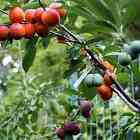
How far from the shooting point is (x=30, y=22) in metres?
1.14

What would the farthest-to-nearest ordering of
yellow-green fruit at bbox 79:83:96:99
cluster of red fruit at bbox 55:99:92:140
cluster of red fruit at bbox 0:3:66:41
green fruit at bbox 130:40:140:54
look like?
yellow-green fruit at bbox 79:83:96:99 < cluster of red fruit at bbox 55:99:92:140 < cluster of red fruit at bbox 0:3:66:41 < green fruit at bbox 130:40:140:54

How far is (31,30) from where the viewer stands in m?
1.13

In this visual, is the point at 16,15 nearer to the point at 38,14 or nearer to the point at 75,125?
the point at 38,14

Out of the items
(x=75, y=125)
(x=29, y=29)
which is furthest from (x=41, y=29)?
(x=75, y=125)

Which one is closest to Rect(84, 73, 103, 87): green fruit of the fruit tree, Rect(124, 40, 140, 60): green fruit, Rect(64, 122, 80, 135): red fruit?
the fruit tree

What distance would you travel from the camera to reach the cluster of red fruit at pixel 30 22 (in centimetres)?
110

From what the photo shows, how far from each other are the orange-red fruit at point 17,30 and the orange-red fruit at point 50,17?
49 millimetres

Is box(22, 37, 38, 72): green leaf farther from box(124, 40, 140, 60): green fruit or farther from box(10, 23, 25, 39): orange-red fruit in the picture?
box(124, 40, 140, 60): green fruit

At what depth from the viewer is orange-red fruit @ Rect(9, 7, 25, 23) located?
1142 mm

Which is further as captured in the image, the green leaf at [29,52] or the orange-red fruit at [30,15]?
the green leaf at [29,52]

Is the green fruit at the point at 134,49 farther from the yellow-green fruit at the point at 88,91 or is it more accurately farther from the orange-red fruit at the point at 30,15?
the yellow-green fruit at the point at 88,91

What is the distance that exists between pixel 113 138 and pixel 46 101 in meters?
0.84


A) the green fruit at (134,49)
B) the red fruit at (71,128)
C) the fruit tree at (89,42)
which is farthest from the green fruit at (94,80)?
the red fruit at (71,128)

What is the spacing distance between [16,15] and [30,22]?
0.03 m
